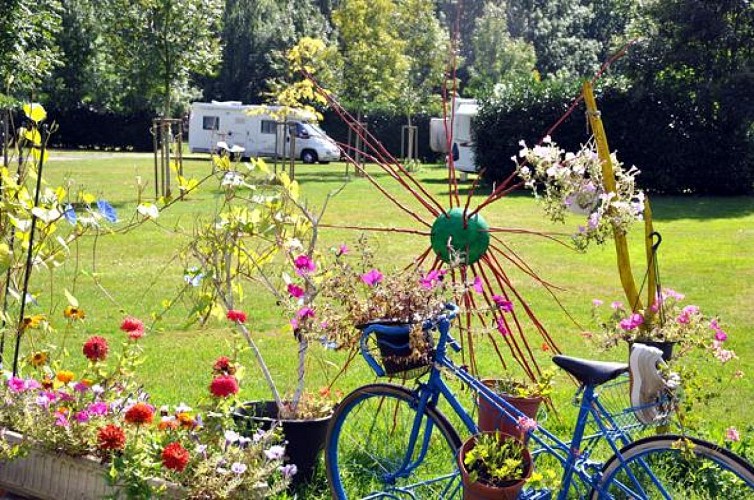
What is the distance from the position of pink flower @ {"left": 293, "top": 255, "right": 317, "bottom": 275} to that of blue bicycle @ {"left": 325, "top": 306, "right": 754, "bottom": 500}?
511 millimetres

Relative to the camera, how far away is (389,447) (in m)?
3.55

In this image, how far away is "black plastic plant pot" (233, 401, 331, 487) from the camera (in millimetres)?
3824

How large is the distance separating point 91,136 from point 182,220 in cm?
2482

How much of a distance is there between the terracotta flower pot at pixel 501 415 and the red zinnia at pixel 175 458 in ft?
3.83

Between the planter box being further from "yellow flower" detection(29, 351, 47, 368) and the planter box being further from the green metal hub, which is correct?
the green metal hub

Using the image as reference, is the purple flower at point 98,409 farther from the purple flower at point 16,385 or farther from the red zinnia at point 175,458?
the red zinnia at point 175,458

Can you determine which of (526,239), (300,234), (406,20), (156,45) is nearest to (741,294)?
(526,239)

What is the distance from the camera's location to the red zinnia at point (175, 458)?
302cm

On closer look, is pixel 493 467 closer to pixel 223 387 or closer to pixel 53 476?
pixel 223 387

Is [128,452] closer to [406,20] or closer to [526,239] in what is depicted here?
[526,239]

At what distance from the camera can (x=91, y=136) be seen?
37.2 m

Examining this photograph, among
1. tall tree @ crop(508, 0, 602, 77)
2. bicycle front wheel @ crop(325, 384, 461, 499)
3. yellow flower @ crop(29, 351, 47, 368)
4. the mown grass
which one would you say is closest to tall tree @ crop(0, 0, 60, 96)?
the mown grass

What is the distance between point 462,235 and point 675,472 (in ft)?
4.52

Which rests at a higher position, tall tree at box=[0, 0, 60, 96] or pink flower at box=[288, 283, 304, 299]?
tall tree at box=[0, 0, 60, 96]
